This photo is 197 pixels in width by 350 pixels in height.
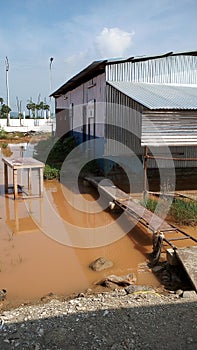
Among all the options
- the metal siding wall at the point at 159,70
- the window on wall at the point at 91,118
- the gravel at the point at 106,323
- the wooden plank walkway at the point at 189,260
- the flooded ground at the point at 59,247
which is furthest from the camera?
the window on wall at the point at 91,118

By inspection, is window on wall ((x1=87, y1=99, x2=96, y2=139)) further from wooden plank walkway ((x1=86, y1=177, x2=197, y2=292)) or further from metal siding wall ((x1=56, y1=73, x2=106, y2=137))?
wooden plank walkway ((x1=86, y1=177, x2=197, y2=292))

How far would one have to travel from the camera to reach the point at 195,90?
10.5 metres

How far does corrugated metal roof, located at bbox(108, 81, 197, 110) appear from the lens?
7812 mm

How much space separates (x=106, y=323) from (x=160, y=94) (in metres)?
7.14

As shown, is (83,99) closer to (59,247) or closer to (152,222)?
(152,222)

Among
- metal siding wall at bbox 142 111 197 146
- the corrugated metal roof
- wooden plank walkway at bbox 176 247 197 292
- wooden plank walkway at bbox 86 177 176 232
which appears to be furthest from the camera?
the corrugated metal roof

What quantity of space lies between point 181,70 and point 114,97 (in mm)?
2898

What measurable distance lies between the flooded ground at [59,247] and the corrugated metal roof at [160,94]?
2.92m

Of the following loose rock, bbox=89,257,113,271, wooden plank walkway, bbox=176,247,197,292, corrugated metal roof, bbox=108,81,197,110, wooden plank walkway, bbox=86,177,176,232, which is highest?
corrugated metal roof, bbox=108,81,197,110

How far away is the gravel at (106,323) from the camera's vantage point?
9.80 ft

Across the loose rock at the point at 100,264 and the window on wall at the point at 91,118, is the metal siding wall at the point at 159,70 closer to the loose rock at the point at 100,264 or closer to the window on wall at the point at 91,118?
the window on wall at the point at 91,118

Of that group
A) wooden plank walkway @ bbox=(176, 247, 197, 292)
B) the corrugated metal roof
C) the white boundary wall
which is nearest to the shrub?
the corrugated metal roof

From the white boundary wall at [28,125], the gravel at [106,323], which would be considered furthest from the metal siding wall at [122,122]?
the white boundary wall at [28,125]

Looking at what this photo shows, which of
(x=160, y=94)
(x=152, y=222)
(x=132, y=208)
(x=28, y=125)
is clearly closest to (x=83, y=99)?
(x=160, y=94)
